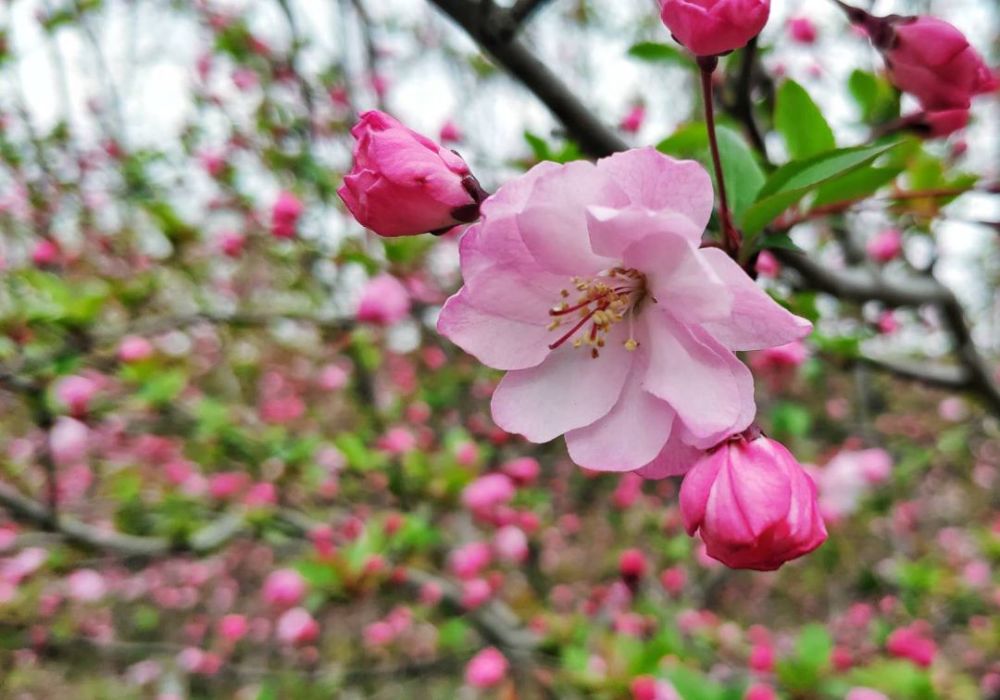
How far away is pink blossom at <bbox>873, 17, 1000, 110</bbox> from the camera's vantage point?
26.7 inches

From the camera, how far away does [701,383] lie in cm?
58

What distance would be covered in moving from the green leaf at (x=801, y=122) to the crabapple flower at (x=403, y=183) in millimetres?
494

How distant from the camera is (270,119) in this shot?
11.3ft

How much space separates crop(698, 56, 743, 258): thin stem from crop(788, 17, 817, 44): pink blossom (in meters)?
2.23

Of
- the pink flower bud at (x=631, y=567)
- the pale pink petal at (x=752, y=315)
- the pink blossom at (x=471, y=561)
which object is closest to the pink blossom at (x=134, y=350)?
the pink blossom at (x=471, y=561)

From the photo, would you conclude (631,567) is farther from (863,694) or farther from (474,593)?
(863,694)

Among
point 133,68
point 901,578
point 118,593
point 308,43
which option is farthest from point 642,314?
point 118,593

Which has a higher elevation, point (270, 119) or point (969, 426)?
point (270, 119)

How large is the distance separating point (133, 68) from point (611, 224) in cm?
486

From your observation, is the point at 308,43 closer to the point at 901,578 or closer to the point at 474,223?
the point at 474,223

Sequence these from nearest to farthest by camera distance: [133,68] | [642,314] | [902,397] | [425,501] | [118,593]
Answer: [642,314] < [425,501] < [133,68] < [902,397] < [118,593]

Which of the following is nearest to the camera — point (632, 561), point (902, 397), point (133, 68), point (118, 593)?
point (632, 561)

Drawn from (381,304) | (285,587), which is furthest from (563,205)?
(285,587)

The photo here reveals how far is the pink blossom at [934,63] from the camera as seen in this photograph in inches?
26.7
